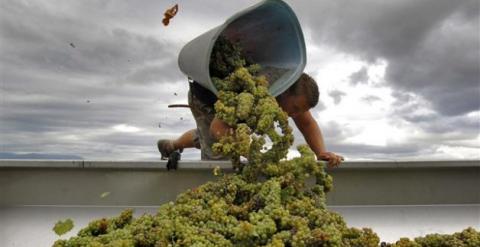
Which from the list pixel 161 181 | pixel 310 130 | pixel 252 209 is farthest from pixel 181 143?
pixel 252 209

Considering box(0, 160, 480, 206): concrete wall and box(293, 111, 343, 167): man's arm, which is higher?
box(293, 111, 343, 167): man's arm

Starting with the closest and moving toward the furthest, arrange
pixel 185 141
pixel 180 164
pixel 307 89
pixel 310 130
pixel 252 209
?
pixel 252 209 → pixel 180 164 → pixel 307 89 → pixel 310 130 → pixel 185 141

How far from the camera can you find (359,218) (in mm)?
1877

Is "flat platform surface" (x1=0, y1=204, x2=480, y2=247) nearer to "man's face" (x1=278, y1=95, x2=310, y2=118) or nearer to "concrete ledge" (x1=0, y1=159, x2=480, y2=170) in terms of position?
"concrete ledge" (x1=0, y1=159, x2=480, y2=170)

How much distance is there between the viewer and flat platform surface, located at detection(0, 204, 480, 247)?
5.49ft

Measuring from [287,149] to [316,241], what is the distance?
32 cm

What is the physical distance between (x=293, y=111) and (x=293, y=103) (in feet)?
0.22

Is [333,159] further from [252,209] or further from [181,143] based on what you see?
[181,143]

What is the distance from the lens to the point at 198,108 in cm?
218

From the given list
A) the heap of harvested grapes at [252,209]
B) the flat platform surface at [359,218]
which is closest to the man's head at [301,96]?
the flat platform surface at [359,218]

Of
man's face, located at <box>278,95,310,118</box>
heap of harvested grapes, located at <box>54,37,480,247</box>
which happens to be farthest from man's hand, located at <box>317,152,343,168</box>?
heap of harvested grapes, located at <box>54,37,480,247</box>

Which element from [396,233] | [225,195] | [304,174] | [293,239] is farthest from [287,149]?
[396,233]

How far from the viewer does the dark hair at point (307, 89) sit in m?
2.22

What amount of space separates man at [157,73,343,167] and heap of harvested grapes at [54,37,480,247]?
0.71 m
